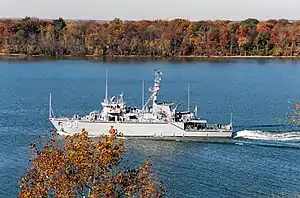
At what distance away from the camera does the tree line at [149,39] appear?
126 meters

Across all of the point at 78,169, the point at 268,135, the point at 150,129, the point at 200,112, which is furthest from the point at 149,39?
the point at 78,169

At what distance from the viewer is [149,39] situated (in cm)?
13188

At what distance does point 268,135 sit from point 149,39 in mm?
91083

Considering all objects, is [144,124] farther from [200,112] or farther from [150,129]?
[200,112]

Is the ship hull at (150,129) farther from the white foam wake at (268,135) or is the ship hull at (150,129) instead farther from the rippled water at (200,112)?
the white foam wake at (268,135)

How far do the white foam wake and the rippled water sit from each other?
0.07 meters

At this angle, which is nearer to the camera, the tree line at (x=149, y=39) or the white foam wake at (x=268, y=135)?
the white foam wake at (x=268, y=135)

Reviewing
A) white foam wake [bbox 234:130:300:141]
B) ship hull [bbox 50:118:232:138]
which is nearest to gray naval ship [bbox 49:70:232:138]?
ship hull [bbox 50:118:232:138]

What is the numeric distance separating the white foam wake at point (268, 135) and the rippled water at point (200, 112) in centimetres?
7

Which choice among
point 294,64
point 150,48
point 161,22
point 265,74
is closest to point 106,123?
point 265,74

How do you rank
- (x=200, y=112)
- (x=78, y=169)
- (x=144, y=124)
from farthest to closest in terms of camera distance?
(x=200, y=112) < (x=144, y=124) < (x=78, y=169)

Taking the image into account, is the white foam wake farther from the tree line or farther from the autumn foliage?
the tree line

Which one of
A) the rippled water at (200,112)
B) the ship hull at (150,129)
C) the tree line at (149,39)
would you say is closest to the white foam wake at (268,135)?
the rippled water at (200,112)

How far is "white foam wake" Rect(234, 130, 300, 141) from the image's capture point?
136ft
